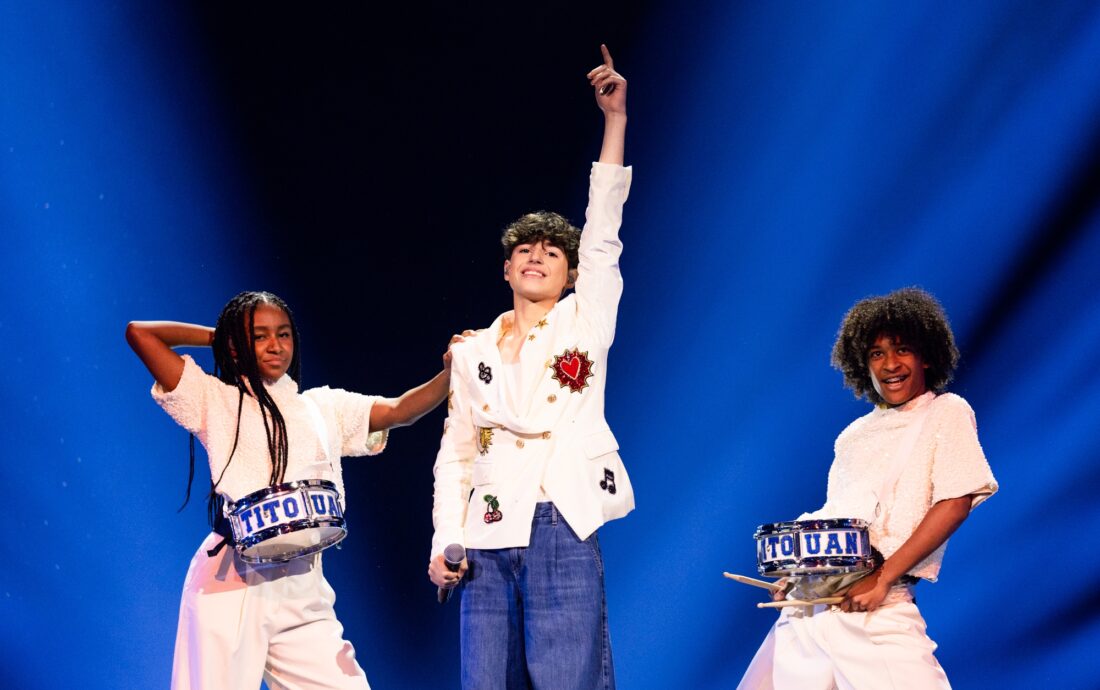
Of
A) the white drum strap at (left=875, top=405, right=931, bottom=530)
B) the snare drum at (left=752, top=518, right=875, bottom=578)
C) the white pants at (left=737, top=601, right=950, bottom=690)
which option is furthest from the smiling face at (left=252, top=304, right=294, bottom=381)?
the white drum strap at (left=875, top=405, right=931, bottom=530)

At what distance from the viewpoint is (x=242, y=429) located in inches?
135

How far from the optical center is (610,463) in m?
2.96

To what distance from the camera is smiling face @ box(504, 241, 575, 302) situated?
324 cm

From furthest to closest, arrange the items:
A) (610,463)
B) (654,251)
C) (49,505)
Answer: (654,251), (49,505), (610,463)

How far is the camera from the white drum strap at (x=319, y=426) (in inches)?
140

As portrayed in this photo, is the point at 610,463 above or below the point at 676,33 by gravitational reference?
below

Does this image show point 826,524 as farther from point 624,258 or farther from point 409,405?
point 624,258

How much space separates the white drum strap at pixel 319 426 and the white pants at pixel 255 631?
363 millimetres

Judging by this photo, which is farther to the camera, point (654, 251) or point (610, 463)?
point (654, 251)

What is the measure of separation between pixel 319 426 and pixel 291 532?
568mm

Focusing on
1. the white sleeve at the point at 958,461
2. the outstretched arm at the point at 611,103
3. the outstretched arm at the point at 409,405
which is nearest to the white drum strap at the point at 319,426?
the outstretched arm at the point at 409,405

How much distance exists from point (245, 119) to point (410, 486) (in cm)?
187

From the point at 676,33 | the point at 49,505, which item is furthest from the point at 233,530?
the point at 676,33

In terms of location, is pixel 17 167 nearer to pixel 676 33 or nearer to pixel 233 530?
pixel 233 530
